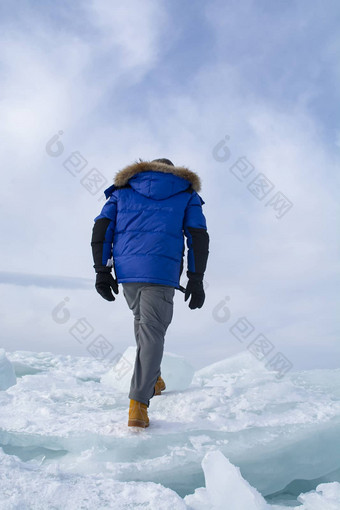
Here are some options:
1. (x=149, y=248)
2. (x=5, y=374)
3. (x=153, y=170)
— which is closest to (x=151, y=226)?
(x=149, y=248)

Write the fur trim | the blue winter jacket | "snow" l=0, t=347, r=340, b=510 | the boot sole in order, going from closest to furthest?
"snow" l=0, t=347, r=340, b=510 < the boot sole < the blue winter jacket < the fur trim

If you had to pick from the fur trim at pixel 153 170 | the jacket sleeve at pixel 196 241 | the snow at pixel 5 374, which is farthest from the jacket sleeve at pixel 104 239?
the snow at pixel 5 374

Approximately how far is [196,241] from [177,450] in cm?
159

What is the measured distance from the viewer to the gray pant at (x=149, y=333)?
3.13 metres

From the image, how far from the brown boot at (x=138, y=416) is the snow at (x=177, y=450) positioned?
0.20 feet

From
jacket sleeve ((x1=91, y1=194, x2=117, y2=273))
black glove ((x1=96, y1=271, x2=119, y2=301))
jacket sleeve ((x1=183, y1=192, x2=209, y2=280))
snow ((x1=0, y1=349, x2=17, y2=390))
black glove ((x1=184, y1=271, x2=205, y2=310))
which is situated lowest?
snow ((x1=0, y1=349, x2=17, y2=390))

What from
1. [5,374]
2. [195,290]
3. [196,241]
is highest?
[196,241]

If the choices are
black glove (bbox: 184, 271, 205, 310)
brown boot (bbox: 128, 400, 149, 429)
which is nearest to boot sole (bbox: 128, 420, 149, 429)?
brown boot (bbox: 128, 400, 149, 429)

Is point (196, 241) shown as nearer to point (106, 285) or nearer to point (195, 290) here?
point (195, 290)

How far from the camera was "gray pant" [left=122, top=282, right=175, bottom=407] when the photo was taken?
313cm

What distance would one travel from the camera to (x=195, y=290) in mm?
3420

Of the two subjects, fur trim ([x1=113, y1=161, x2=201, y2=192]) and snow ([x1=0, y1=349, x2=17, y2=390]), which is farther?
snow ([x1=0, y1=349, x2=17, y2=390])

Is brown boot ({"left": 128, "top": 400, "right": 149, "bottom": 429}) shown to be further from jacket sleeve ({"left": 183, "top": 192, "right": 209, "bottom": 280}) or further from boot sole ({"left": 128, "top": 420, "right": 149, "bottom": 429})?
jacket sleeve ({"left": 183, "top": 192, "right": 209, "bottom": 280})

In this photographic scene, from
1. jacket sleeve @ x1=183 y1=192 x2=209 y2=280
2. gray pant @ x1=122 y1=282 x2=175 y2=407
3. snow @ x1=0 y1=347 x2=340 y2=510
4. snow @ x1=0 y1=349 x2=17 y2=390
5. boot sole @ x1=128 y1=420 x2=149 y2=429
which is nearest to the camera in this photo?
snow @ x1=0 y1=347 x2=340 y2=510
